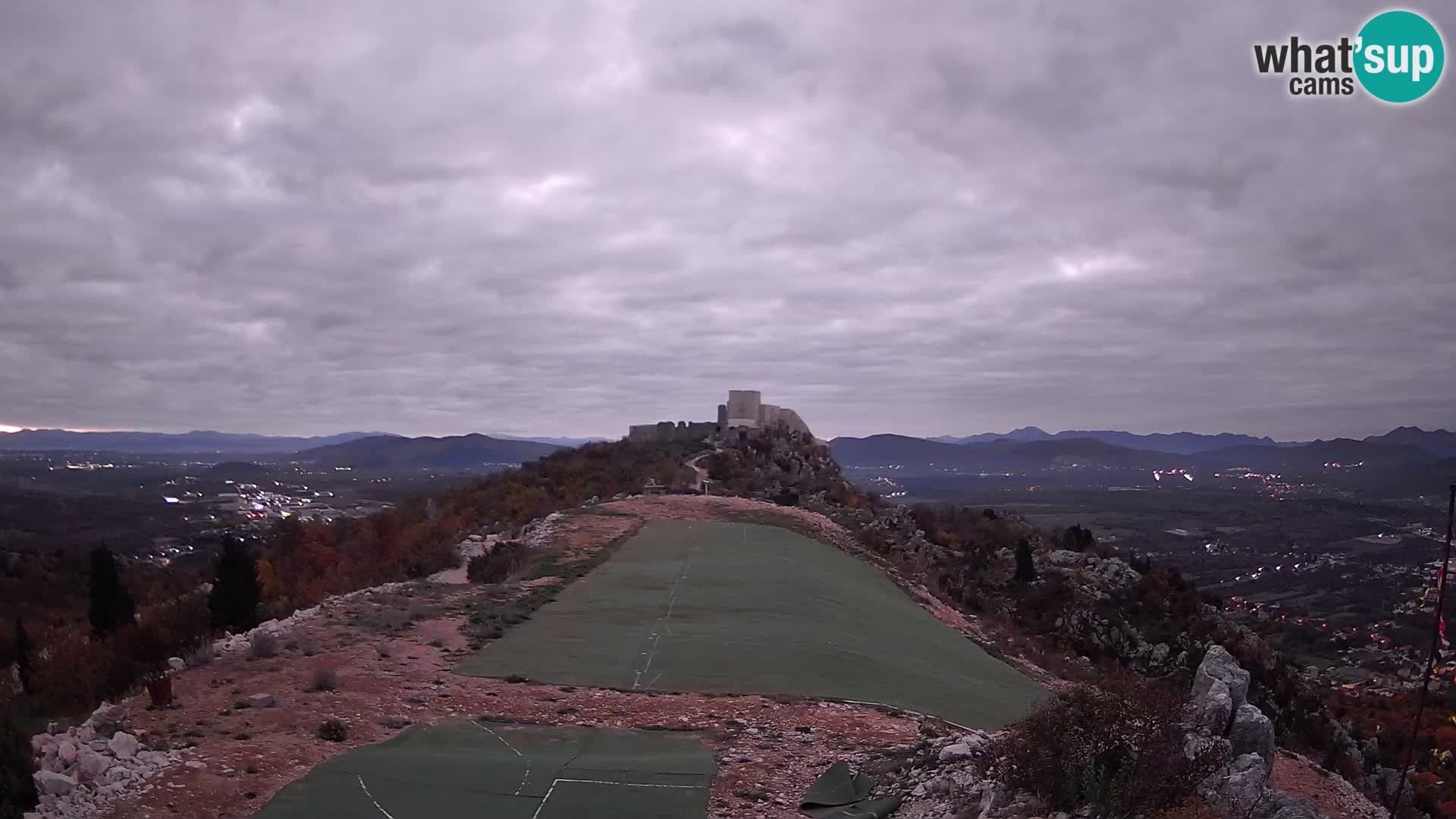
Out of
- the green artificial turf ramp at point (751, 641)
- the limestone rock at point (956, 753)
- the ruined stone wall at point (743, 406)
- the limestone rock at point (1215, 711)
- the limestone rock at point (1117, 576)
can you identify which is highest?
the ruined stone wall at point (743, 406)

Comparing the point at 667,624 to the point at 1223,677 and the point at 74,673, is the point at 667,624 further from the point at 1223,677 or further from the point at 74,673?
the point at 74,673

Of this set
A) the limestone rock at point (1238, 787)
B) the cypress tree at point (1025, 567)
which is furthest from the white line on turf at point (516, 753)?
the cypress tree at point (1025, 567)

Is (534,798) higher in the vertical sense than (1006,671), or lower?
higher

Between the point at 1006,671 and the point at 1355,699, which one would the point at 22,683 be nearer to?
the point at 1006,671

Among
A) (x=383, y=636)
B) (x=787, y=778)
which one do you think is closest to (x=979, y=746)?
(x=787, y=778)

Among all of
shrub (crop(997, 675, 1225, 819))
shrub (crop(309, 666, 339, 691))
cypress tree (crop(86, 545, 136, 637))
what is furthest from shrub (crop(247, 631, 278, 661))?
cypress tree (crop(86, 545, 136, 637))

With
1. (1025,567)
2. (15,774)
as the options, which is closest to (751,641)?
(15,774)

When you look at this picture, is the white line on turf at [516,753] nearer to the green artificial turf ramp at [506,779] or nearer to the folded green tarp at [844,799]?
the green artificial turf ramp at [506,779]
